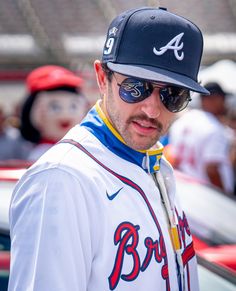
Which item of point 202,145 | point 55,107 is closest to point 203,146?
point 202,145

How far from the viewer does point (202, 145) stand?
627 cm

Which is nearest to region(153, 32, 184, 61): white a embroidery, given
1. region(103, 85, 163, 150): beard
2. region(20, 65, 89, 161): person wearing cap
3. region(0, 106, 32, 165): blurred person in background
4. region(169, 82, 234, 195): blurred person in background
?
region(103, 85, 163, 150): beard

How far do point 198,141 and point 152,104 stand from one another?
4382 mm

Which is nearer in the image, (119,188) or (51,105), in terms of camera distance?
(119,188)

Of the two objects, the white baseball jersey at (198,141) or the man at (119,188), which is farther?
the white baseball jersey at (198,141)

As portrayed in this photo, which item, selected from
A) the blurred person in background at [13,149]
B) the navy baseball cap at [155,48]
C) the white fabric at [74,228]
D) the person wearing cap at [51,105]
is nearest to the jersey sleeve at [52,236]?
the white fabric at [74,228]

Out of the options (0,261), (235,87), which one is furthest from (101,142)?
(235,87)

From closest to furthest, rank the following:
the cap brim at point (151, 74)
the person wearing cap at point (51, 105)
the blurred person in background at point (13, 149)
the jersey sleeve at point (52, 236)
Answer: the jersey sleeve at point (52, 236)
the cap brim at point (151, 74)
the person wearing cap at point (51, 105)
the blurred person in background at point (13, 149)

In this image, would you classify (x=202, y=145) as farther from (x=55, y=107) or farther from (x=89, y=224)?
(x=89, y=224)

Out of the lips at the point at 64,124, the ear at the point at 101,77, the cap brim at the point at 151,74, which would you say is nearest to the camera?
the cap brim at the point at 151,74

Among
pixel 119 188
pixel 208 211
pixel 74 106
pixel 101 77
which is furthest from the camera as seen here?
pixel 74 106

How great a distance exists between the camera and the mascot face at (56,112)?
5.27 metres

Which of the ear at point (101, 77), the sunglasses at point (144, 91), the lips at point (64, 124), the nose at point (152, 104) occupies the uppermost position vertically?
the lips at point (64, 124)

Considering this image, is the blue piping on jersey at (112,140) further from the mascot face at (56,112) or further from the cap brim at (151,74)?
the mascot face at (56,112)
